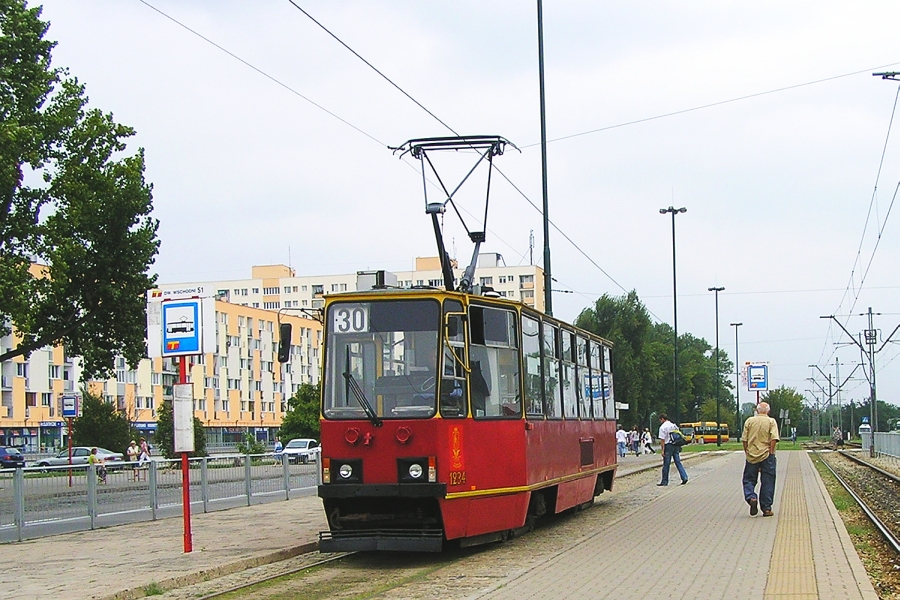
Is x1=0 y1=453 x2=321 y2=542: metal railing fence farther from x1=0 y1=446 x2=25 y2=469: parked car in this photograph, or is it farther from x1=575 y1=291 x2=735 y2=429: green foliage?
x1=575 y1=291 x2=735 y2=429: green foliage

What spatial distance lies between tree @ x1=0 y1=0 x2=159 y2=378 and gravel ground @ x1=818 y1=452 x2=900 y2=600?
806 inches

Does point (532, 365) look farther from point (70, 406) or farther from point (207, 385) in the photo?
point (207, 385)

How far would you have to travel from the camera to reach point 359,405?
497 inches

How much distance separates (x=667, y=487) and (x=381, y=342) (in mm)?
14637

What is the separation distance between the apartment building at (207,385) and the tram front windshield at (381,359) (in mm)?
49529

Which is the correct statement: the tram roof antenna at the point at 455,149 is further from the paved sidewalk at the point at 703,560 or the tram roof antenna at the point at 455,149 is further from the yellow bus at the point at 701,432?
the yellow bus at the point at 701,432

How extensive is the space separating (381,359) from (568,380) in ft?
17.0

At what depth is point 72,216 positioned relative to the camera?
32.1 m

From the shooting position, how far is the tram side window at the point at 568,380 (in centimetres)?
1680

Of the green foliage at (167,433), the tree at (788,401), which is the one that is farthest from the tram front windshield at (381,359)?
the tree at (788,401)

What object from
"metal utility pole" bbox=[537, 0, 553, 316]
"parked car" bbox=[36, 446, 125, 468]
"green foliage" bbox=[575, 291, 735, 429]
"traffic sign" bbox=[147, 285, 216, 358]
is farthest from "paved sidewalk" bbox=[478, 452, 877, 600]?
"green foliage" bbox=[575, 291, 735, 429]

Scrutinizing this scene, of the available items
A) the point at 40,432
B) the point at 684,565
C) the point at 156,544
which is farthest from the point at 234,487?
the point at 40,432

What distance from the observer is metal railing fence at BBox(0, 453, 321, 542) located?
15.6 metres

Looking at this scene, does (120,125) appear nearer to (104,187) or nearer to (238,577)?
(104,187)
